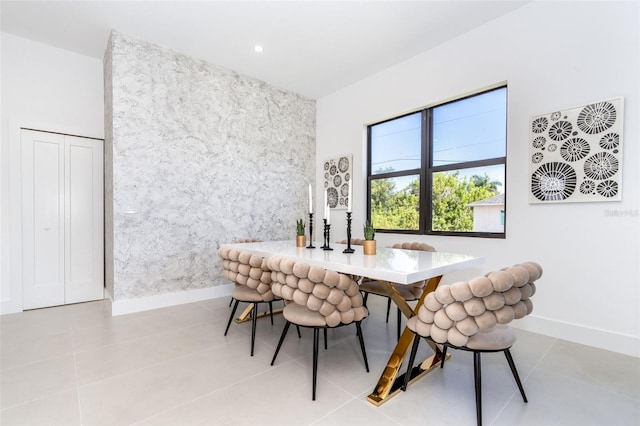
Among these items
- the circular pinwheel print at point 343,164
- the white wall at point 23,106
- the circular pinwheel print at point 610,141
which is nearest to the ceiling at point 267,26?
the white wall at point 23,106

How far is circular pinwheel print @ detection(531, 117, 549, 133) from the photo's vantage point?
281cm

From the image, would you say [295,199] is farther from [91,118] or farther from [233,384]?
[233,384]

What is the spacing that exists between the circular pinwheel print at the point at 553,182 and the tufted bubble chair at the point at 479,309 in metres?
1.59

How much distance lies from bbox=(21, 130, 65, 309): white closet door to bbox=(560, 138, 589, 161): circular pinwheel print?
5.38 metres

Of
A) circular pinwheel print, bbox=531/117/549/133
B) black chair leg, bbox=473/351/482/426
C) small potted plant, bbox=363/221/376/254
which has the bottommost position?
black chair leg, bbox=473/351/482/426

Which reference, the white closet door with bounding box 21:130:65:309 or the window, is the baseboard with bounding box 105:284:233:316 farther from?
the window

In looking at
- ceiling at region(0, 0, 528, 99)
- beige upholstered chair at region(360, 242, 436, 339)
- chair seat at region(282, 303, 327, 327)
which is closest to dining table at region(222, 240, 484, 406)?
chair seat at region(282, 303, 327, 327)

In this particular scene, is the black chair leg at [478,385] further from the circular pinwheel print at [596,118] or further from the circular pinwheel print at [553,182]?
the circular pinwheel print at [596,118]

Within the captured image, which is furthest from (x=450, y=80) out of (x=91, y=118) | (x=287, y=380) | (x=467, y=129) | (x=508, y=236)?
(x=91, y=118)

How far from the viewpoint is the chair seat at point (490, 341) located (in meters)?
1.58

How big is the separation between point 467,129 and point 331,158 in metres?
2.14

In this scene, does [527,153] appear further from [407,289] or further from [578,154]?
[407,289]

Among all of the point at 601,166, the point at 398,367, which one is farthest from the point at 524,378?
the point at 601,166

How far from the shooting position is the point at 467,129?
11.6ft
